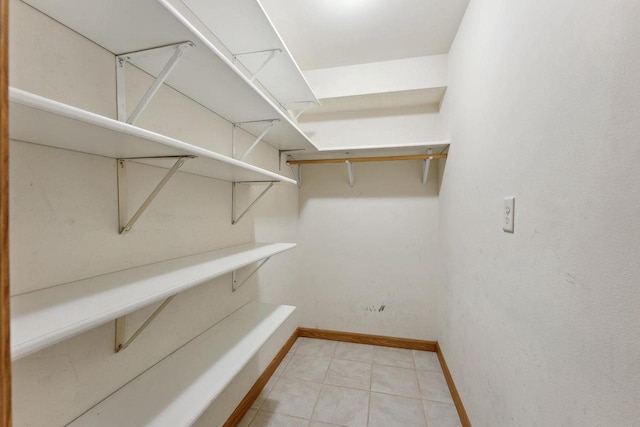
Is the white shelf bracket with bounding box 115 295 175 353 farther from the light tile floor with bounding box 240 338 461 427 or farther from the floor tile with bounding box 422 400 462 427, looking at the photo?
the floor tile with bounding box 422 400 462 427

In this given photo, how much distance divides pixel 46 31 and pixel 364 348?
249cm

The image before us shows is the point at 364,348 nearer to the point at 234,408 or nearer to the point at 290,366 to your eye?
the point at 290,366

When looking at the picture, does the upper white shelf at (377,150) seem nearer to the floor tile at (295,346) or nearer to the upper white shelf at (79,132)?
the upper white shelf at (79,132)

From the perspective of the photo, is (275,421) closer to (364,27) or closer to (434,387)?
(434,387)

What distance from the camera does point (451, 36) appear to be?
174 cm

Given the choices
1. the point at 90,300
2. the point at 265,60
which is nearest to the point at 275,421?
the point at 90,300

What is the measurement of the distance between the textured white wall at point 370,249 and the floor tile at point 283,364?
0.38 metres

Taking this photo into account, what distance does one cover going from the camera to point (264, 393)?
1687mm

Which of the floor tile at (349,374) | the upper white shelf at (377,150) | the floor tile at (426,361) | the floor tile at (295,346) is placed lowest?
the floor tile at (295,346)

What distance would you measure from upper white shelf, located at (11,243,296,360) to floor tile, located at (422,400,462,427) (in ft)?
4.81

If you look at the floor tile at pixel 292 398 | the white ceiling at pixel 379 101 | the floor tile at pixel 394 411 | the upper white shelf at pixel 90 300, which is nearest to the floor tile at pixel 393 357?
the floor tile at pixel 394 411

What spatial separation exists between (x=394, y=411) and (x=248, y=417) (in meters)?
0.85

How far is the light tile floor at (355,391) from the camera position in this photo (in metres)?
1.49

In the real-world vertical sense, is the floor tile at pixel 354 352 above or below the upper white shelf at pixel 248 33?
below
